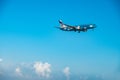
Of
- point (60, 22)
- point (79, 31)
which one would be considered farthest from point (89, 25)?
point (60, 22)

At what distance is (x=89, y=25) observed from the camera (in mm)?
116000

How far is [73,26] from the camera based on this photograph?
11344 centimetres

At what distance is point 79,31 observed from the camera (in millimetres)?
112812

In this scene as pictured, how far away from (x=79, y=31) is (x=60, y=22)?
13.1 m

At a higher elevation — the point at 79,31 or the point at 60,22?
the point at 60,22

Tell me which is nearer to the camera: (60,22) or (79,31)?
(79,31)

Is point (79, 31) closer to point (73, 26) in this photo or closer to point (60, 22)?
point (73, 26)

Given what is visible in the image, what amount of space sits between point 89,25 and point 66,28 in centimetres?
1165

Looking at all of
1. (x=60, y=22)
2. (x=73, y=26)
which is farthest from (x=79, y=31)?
(x=60, y=22)

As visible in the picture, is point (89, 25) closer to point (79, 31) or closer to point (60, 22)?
point (79, 31)

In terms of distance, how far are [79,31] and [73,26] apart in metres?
3.86

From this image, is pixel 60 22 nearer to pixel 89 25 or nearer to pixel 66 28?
pixel 66 28

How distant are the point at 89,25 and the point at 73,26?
8.61m
